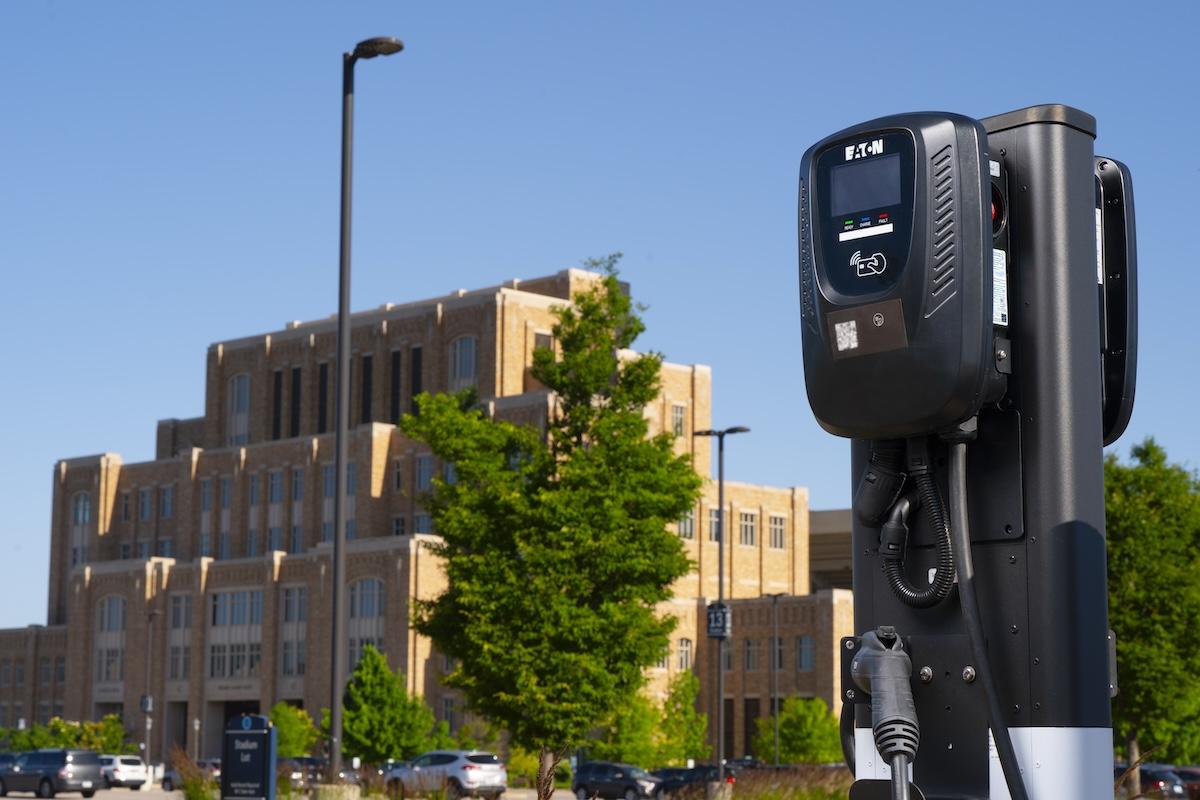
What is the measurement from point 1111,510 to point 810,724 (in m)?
33.9

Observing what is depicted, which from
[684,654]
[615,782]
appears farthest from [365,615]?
[615,782]

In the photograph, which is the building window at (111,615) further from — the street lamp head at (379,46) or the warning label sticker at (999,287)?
the warning label sticker at (999,287)

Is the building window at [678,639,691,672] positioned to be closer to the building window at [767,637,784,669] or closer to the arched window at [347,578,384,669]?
the building window at [767,637,784,669]

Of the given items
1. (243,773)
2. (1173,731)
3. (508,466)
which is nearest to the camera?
(243,773)

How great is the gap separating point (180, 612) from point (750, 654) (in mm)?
31886

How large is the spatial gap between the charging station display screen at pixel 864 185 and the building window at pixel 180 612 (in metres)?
95.0

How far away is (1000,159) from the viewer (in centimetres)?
408

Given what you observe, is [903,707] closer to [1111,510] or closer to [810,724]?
[1111,510]

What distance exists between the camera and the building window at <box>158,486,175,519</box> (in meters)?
103

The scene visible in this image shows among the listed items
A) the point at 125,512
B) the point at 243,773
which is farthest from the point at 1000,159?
the point at 125,512

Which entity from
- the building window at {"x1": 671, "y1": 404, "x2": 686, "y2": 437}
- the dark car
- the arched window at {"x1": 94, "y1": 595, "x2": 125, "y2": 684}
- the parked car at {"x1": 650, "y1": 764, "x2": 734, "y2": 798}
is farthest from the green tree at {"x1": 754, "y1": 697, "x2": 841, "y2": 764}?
the arched window at {"x1": 94, "y1": 595, "x2": 125, "y2": 684}

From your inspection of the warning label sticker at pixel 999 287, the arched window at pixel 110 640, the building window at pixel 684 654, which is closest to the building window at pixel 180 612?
the arched window at pixel 110 640

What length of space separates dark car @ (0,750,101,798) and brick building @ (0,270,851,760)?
28808mm

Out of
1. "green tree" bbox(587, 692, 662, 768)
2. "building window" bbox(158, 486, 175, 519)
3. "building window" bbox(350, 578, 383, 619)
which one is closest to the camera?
"green tree" bbox(587, 692, 662, 768)
